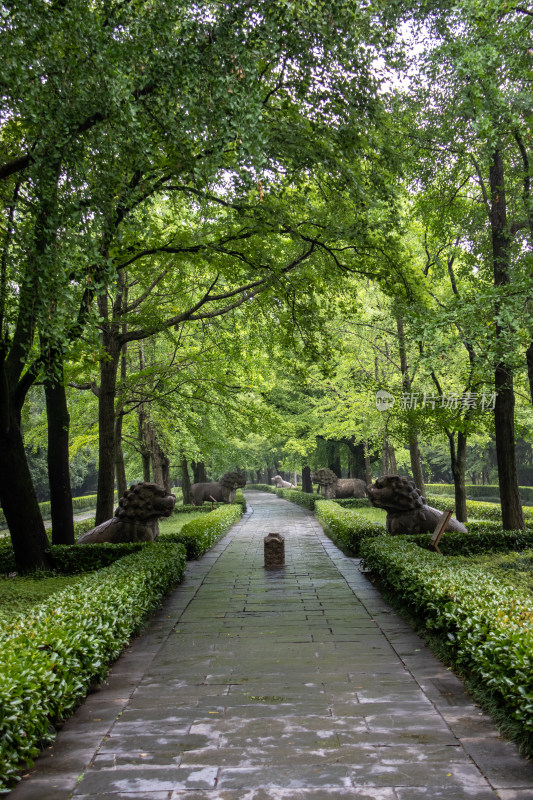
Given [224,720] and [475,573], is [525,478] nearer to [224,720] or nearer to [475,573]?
[475,573]

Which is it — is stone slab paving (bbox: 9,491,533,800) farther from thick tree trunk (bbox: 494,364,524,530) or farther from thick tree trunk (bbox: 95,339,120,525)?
thick tree trunk (bbox: 95,339,120,525)

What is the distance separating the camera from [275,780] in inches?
137

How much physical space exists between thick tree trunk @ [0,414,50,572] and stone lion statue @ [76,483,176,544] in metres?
1.62

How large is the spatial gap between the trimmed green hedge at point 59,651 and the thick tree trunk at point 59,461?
186 inches

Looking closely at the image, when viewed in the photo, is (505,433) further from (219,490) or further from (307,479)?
(307,479)

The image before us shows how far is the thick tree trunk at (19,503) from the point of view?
9.66 m

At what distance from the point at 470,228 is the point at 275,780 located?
1242cm

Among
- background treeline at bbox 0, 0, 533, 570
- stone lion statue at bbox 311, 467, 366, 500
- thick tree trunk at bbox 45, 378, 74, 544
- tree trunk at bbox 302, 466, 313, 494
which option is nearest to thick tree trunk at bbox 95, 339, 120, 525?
background treeline at bbox 0, 0, 533, 570

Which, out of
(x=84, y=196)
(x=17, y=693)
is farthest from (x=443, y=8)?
(x=17, y=693)

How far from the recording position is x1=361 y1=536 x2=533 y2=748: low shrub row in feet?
13.1

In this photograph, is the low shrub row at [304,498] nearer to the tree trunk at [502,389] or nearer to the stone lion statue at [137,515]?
A: the tree trunk at [502,389]

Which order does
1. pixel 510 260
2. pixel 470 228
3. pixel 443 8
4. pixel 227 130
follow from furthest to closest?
1. pixel 470 228
2. pixel 510 260
3. pixel 443 8
4. pixel 227 130

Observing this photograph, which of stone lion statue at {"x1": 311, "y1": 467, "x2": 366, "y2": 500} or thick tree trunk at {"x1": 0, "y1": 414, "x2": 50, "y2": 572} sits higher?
thick tree trunk at {"x1": 0, "y1": 414, "x2": 50, "y2": 572}

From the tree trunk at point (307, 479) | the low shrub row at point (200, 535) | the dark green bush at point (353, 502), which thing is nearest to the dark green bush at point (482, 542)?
the low shrub row at point (200, 535)
